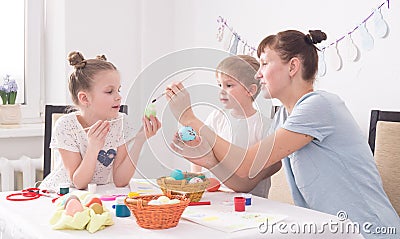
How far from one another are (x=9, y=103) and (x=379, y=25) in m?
1.79

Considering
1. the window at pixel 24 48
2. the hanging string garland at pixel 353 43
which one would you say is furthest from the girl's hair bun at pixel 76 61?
the window at pixel 24 48

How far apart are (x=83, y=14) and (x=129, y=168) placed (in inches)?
59.7

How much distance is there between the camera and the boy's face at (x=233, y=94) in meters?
1.40

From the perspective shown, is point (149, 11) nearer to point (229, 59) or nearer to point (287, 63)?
point (287, 63)

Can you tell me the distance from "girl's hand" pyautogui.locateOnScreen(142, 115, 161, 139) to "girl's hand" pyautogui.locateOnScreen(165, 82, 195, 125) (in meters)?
0.05

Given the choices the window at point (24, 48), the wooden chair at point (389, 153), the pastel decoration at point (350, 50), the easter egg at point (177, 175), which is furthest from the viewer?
the window at point (24, 48)

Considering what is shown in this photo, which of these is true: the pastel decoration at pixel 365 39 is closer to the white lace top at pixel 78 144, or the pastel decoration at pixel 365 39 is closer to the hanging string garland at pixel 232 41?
the hanging string garland at pixel 232 41

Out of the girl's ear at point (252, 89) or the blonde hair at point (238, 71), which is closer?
the blonde hair at point (238, 71)

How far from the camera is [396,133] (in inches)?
82.9

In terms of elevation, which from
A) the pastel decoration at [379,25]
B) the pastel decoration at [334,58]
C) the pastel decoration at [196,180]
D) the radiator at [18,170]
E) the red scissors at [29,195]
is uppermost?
the pastel decoration at [379,25]

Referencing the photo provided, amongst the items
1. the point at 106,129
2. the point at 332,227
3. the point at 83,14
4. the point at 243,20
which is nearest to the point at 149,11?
the point at 83,14

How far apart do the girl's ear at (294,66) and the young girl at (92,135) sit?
0.51 m

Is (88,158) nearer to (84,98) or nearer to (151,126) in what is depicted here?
(84,98)

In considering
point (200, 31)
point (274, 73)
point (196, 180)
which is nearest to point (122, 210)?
point (196, 180)
